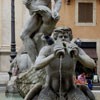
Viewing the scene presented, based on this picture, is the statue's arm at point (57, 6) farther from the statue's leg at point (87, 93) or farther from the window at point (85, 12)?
the window at point (85, 12)

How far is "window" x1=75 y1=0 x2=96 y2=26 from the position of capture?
122ft

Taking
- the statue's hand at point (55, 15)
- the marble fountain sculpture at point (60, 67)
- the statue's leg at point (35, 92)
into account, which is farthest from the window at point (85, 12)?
the statue's leg at point (35, 92)

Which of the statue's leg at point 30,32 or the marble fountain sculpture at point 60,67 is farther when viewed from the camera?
the statue's leg at point 30,32

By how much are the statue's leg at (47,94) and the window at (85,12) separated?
3081cm

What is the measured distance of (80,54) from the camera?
20.8 ft

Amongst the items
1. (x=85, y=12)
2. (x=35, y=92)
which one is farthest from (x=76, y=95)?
(x=85, y=12)

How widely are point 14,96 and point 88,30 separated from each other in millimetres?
26690

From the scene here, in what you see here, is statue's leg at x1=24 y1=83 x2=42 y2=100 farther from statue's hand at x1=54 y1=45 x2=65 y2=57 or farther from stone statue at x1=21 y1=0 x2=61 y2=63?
stone statue at x1=21 y1=0 x2=61 y2=63

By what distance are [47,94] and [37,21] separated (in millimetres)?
3631

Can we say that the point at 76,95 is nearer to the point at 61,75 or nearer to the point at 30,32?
the point at 61,75

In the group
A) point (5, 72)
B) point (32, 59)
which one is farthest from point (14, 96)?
point (5, 72)

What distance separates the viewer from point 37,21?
985cm

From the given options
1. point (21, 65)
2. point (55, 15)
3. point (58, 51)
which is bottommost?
point (21, 65)

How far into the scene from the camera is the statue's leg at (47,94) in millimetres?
6355
